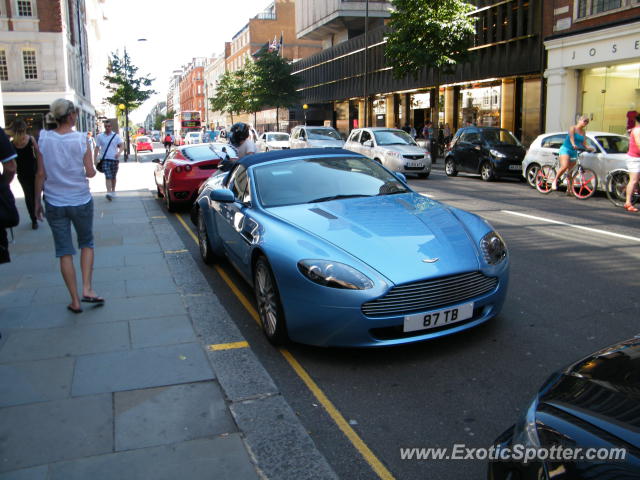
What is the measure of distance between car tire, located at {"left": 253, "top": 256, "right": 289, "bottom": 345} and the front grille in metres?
0.76

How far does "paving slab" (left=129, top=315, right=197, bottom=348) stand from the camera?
4.66 m

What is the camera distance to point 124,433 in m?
3.23

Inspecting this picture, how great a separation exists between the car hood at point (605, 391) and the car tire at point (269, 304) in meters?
2.47

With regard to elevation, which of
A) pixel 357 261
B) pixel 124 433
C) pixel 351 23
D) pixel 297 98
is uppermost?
pixel 351 23

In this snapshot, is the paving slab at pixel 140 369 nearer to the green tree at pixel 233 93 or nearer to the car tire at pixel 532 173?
the car tire at pixel 532 173

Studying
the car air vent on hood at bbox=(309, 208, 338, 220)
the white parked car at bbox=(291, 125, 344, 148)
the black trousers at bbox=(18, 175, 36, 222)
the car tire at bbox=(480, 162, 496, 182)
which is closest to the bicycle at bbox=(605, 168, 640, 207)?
the car tire at bbox=(480, 162, 496, 182)

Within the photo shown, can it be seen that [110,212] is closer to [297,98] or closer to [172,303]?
[172,303]

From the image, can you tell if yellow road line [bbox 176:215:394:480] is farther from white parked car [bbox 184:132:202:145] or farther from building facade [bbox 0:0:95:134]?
white parked car [bbox 184:132:202:145]

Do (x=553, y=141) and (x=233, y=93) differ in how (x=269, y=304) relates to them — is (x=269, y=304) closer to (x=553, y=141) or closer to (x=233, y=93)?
(x=553, y=141)

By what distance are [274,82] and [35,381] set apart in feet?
159

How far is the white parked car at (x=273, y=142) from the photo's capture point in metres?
29.9

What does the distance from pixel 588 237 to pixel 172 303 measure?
6020mm

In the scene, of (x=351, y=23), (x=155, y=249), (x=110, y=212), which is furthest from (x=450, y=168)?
(x=351, y=23)

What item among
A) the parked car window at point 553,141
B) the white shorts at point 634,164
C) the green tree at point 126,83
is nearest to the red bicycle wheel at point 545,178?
the parked car window at point 553,141
